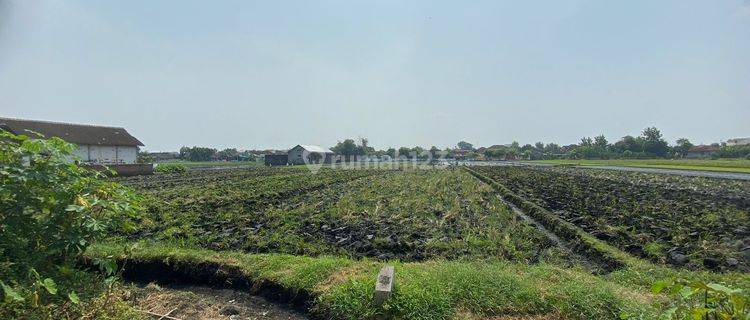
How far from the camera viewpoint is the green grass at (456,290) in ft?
11.4

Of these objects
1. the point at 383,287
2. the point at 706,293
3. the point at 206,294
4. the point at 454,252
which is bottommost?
the point at 206,294

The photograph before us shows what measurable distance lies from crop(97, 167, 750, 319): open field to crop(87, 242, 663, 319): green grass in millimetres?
14

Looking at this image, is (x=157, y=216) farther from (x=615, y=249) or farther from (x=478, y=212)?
(x=615, y=249)

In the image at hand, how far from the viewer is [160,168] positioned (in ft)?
114

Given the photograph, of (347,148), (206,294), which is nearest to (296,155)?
(347,148)

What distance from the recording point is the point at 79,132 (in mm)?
32125

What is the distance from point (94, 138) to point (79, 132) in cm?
140

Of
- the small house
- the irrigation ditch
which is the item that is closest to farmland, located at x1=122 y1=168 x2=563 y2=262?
the irrigation ditch

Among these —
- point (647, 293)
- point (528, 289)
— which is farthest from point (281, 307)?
point (647, 293)

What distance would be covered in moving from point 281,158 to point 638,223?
55.8 m

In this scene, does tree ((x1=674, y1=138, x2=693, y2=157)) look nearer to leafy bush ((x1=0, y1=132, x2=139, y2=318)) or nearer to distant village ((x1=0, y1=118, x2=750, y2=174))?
distant village ((x1=0, y1=118, x2=750, y2=174))

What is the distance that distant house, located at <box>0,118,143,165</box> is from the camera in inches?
1186

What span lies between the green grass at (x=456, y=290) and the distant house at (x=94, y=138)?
33.7 metres

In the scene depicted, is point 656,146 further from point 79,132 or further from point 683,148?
point 79,132
